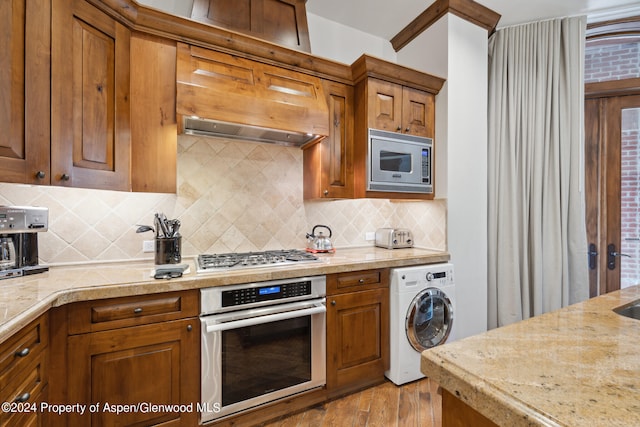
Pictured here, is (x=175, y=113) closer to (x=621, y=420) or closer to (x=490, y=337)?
(x=490, y=337)

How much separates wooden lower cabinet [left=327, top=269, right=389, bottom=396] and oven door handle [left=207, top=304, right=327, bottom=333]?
0.39 ft

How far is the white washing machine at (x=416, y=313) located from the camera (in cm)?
221

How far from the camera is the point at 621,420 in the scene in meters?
0.51

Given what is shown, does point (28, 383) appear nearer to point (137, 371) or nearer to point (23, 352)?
point (23, 352)

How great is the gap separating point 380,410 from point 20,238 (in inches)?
91.9

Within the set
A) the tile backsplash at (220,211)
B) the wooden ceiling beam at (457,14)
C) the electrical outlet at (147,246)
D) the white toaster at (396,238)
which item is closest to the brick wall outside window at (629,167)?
the wooden ceiling beam at (457,14)

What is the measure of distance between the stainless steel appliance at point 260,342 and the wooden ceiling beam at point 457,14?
244 cm

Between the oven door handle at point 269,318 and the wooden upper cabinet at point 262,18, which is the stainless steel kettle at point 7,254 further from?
the wooden upper cabinet at point 262,18

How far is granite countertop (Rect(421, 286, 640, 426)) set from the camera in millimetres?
541

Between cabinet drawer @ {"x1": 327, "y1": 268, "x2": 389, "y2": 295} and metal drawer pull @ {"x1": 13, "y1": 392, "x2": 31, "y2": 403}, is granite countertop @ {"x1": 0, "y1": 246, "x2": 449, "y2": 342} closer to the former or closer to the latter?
cabinet drawer @ {"x1": 327, "y1": 268, "x2": 389, "y2": 295}

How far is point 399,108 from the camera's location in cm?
253

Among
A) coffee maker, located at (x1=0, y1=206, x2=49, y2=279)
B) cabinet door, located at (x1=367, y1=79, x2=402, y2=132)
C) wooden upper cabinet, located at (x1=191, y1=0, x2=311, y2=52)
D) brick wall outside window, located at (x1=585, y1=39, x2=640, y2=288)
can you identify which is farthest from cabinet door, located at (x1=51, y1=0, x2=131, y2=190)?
brick wall outside window, located at (x1=585, y1=39, x2=640, y2=288)

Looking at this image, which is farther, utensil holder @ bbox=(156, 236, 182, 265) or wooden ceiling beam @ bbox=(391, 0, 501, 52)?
wooden ceiling beam @ bbox=(391, 0, 501, 52)

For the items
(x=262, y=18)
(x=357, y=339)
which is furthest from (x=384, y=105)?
(x=357, y=339)
